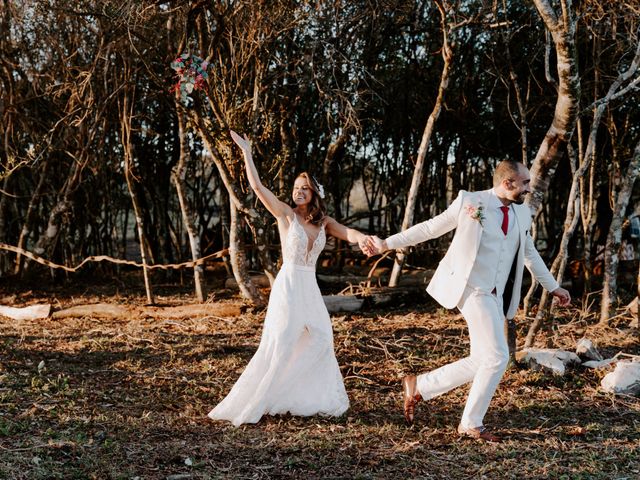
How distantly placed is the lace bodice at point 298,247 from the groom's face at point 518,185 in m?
1.51

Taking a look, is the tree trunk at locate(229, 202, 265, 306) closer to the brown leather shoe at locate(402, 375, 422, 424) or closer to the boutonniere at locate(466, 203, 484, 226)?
the brown leather shoe at locate(402, 375, 422, 424)

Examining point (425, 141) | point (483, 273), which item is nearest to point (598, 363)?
point (483, 273)

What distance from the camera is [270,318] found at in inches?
214

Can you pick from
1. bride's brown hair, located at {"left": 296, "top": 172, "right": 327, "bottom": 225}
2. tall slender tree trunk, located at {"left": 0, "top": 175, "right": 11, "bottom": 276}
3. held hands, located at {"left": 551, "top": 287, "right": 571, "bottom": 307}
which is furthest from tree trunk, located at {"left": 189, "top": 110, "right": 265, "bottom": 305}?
held hands, located at {"left": 551, "top": 287, "right": 571, "bottom": 307}

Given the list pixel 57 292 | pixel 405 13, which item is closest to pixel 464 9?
pixel 405 13

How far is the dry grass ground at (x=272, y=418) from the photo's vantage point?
4375 millimetres

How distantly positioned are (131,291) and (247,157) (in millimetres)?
5994

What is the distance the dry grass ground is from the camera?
172 inches

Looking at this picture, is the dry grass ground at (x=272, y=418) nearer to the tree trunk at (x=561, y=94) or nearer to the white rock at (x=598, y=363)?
the white rock at (x=598, y=363)

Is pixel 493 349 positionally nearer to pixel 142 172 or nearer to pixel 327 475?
pixel 327 475

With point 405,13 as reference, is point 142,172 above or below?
below

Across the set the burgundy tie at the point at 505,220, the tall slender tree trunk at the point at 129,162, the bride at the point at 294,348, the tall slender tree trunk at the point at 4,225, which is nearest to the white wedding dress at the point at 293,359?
the bride at the point at 294,348

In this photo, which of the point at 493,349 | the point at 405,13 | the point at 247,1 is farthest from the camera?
the point at 405,13

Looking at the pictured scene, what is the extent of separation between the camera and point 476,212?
4.82 metres
